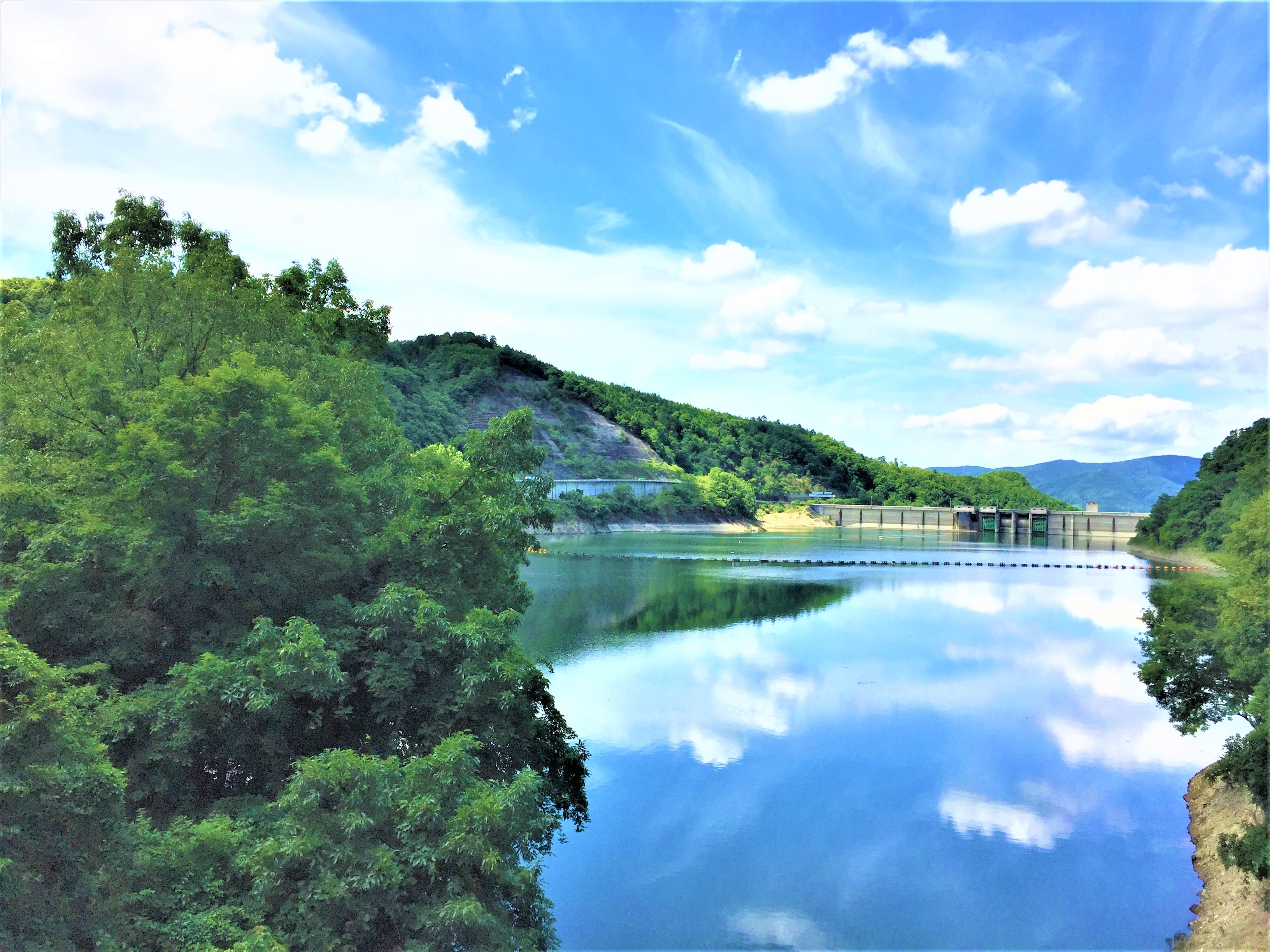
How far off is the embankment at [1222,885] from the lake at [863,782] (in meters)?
0.34

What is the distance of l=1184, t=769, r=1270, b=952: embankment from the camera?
1068 centimetres

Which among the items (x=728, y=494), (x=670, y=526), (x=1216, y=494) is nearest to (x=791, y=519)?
(x=728, y=494)

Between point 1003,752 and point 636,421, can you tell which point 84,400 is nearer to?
point 1003,752

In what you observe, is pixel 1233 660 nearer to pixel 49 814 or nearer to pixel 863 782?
pixel 863 782

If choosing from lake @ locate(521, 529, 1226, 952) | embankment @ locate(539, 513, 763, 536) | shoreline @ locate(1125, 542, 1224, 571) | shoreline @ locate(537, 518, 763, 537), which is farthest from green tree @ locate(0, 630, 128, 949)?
embankment @ locate(539, 513, 763, 536)

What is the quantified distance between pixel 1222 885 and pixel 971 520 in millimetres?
110970

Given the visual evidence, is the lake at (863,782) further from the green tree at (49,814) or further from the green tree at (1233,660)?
the green tree at (49,814)

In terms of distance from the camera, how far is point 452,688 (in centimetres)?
1016

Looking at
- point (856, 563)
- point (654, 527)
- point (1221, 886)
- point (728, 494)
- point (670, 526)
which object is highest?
point (728, 494)

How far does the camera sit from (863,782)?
1702cm

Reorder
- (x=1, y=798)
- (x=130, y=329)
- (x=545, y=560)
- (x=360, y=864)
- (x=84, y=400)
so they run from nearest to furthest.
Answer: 1. (x=1, y=798)
2. (x=360, y=864)
3. (x=84, y=400)
4. (x=130, y=329)
5. (x=545, y=560)

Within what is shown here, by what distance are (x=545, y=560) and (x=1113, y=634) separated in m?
32.5

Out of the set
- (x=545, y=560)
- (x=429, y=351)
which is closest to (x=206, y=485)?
(x=545, y=560)

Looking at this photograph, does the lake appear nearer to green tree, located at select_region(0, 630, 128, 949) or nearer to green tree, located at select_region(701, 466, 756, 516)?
green tree, located at select_region(0, 630, 128, 949)
